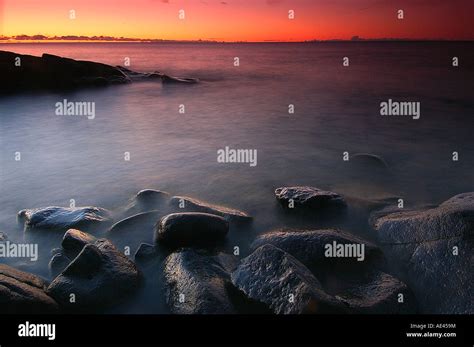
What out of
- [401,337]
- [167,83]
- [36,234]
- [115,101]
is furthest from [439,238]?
[167,83]

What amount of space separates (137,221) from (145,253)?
102 cm

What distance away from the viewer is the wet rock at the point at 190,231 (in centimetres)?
572

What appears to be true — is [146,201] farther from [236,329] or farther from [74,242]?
[236,329]

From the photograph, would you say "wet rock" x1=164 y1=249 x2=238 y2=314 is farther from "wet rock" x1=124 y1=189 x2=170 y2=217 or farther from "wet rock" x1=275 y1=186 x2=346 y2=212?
"wet rock" x1=124 y1=189 x2=170 y2=217

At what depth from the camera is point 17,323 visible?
15.1 ft

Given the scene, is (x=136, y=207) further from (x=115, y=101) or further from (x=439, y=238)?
Result: (x=115, y=101)

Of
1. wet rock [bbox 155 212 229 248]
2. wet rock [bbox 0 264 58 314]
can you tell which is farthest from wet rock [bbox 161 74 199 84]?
wet rock [bbox 0 264 58 314]

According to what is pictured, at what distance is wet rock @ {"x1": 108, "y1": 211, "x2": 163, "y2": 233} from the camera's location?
654 cm

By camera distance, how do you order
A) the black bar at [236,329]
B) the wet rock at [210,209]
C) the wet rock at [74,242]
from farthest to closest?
the wet rock at [210,209]
the wet rock at [74,242]
the black bar at [236,329]

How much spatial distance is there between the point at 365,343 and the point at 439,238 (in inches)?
62.3

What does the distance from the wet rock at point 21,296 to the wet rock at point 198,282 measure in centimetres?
131

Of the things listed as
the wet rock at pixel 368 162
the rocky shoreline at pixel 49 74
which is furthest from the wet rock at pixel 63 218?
the rocky shoreline at pixel 49 74

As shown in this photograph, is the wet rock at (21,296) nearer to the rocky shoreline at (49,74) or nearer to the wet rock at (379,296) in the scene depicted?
the wet rock at (379,296)

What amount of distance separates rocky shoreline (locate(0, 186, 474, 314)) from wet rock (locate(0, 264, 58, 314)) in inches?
0.4
